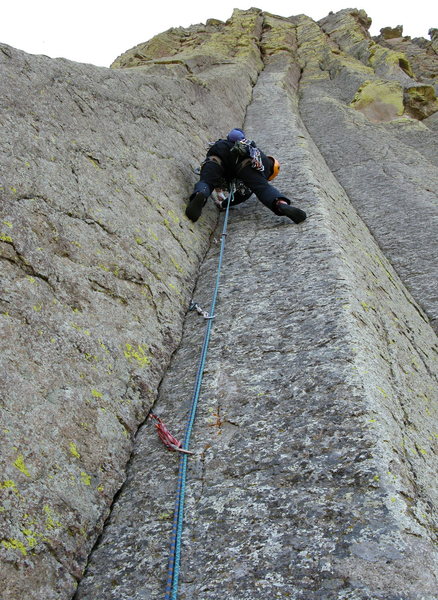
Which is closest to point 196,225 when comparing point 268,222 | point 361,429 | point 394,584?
point 268,222

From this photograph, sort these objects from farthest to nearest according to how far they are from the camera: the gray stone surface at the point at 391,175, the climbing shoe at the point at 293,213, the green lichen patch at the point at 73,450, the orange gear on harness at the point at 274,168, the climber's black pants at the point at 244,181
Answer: the orange gear on harness at the point at 274,168, the gray stone surface at the point at 391,175, the climber's black pants at the point at 244,181, the climbing shoe at the point at 293,213, the green lichen patch at the point at 73,450

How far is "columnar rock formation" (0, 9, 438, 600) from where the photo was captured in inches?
121

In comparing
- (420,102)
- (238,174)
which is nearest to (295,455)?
(238,174)

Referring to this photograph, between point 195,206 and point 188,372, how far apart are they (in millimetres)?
3582

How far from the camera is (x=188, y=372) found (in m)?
5.01

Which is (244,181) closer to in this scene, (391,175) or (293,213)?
(293,213)

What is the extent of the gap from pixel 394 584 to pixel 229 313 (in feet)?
11.7

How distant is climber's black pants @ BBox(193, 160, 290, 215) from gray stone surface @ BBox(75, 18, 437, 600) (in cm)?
182

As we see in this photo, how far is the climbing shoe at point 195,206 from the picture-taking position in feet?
25.2

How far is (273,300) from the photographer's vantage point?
5.76m

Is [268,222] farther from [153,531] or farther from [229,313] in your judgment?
[153,531]

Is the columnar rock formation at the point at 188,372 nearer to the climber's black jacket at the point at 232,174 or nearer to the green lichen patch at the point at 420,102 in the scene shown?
the climber's black jacket at the point at 232,174

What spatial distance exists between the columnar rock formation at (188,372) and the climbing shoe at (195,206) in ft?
0.96

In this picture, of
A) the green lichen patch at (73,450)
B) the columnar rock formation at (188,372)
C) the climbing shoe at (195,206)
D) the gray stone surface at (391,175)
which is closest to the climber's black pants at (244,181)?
the climbing shoe at (195,206)
